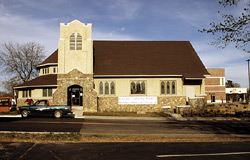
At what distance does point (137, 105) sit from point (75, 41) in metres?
11.5

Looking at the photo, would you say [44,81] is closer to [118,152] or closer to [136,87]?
[136,87]

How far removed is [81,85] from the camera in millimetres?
26484

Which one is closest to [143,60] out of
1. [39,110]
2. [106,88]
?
[106,88]

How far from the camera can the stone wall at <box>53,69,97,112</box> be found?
26250 millimetres

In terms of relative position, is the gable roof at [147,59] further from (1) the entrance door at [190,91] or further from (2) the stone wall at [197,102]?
(2) the stone wall at [197,102]

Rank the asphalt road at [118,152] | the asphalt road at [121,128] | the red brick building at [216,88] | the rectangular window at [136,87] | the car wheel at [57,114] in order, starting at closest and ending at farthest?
the asphalt road at [118,152]
the asphalt road at [121,128]
the car wheel at [57,114]
the rectangular window at [136,87]
the red brick building at [216,88]

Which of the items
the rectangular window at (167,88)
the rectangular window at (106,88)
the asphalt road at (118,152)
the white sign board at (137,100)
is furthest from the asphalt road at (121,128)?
the rectangular window at (167,88)

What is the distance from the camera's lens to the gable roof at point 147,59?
2888 centimetres

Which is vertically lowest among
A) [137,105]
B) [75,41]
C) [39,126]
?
[39,126]

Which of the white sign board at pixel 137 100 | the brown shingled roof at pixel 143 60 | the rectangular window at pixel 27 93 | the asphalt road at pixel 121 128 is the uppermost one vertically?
the brown shingled roof at pixel 143 60

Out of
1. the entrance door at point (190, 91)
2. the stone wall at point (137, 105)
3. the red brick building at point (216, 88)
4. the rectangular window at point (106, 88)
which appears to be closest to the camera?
the stone wall at point (137, 105)

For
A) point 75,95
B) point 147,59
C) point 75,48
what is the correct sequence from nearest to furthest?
1. point 75,48
2. point 75,95
3. point 147,59

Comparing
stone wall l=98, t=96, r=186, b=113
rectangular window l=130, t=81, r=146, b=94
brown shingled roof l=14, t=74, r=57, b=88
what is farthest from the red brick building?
brown shingled roof l=14, t=74, r=57, b=88

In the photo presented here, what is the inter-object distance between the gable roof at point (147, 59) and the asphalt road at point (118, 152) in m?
18.8
